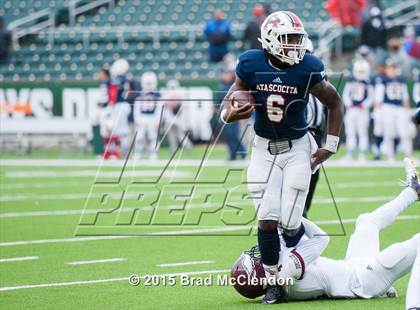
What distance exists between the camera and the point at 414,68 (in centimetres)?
2111

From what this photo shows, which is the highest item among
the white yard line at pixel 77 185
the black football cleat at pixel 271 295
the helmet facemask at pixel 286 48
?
the helmet facemask at pixel 286 48

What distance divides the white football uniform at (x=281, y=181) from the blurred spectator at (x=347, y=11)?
49.0 ft

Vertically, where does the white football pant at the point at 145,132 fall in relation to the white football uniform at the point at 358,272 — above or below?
below

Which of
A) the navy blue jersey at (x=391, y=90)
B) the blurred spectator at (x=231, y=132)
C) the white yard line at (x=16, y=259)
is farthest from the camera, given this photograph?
the navy blue jersey at (x=391, y=90)

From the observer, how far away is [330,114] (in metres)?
6.58

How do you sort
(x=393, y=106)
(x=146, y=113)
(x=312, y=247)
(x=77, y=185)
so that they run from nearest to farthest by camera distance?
(x=312, y=247), (x=77, y=185), (x=393, y=106), (x=146, y=113)

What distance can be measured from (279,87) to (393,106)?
498 inches

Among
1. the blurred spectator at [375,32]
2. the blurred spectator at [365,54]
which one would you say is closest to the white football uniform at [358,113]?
the blurred spectator at [365,54]

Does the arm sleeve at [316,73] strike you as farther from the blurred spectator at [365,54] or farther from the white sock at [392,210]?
the blurred spectator at [365,54]

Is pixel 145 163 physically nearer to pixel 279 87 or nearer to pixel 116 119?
pixel 116 119

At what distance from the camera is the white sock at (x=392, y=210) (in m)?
6.35

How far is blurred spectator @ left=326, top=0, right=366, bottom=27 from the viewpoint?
2111 centimetres

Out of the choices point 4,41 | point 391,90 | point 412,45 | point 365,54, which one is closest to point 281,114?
point 391,90

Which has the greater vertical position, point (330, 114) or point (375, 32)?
point (330, 114)
